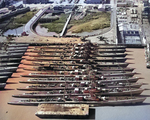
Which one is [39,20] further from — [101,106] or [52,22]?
[101,106]

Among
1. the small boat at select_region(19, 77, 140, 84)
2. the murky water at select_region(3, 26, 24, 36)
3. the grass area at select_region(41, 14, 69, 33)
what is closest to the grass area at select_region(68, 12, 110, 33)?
the grass area at select_region(41, 14, 69, 33)

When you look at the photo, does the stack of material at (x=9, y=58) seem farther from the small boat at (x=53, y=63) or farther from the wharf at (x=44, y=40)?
the small boat at (x=53, y=63)

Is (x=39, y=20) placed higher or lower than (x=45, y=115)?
higher

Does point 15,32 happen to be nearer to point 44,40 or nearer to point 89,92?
point 44,40

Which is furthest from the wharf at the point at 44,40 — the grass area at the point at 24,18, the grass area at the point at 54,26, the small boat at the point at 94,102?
the small boat at the point at 94,102

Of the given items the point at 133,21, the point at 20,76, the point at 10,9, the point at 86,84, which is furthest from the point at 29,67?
the point at 10,9

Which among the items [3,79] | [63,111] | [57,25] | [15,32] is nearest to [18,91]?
[3,79]
